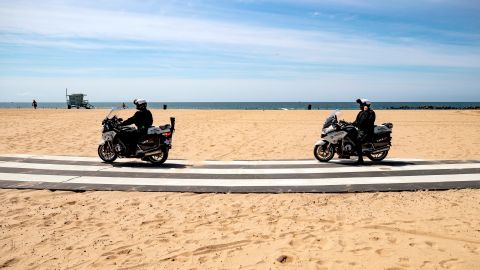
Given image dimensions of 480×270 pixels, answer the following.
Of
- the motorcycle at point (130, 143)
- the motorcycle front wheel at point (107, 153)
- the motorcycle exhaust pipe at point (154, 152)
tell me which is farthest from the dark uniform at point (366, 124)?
the motorcycle front wheel at point (107, 153)

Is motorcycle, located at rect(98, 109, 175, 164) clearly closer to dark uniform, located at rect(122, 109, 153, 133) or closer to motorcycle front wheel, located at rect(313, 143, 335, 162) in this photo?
dark uniform, located at rect(122, 109, 153, 133)

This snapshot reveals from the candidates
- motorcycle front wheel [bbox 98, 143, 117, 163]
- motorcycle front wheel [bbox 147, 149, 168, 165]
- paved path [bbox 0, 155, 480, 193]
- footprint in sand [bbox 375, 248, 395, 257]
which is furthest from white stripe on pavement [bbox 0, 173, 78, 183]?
footprint in sand [bbox 375, 248, 395, 257]

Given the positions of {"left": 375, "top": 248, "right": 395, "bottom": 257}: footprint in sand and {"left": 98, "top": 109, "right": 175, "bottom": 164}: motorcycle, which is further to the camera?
{"left": 98, "top": 109, "right": 175, "bottom": 164}: motorcycle

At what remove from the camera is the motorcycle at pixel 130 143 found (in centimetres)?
1040

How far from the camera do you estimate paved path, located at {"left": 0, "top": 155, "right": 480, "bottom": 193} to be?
309 inches

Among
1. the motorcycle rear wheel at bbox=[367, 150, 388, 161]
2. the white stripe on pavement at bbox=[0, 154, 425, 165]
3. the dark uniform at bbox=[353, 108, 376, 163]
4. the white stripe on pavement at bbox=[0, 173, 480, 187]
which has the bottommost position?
the white stripe on pavement at bbox=[0, 173, 480, 187]

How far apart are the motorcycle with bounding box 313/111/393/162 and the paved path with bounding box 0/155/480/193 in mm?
335

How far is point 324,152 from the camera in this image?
10992 millimetres

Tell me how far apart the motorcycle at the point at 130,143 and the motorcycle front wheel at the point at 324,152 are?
4.60 meters

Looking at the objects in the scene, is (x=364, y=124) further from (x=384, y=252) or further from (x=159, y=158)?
(x=384, y=252)

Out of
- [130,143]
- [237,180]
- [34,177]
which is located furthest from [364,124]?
[34,177]

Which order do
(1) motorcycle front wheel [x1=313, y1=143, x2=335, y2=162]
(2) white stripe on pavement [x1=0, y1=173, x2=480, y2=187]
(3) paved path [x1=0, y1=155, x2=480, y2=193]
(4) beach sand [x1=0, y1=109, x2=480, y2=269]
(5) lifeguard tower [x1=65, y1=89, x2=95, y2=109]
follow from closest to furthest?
(4) beach sand [x1=0, y1=109, x2=480, y2=269]
(3) paved path [x1=0, y1=155, x2=480, y2=193]
(2) white stripe on pavement [x1=0, y1=173, x2=480, y2=187]
(1) motorcycle front wheel [x1=313, y1=143, x2=335, y2=162]
(5) lifeguard tower [x1=65, y1=89, x2=95, y2=109]

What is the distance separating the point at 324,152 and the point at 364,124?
4.79 ft

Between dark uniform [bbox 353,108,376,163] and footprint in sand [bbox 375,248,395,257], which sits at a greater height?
dark uniform [bbox 353,108,376,163]
